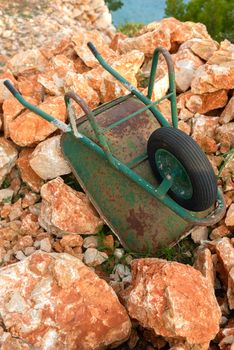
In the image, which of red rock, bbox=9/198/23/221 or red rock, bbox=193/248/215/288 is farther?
red rock, bbox=9/198/23/221

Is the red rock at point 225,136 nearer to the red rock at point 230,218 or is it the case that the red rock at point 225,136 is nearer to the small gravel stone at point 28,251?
the red rock at point 230,218

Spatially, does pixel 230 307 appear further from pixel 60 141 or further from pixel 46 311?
pixel 60 141

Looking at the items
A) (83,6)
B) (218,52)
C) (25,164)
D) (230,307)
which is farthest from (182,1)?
(230,307)

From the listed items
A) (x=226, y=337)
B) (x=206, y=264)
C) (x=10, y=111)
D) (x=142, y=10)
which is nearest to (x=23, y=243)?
(x=10, y=111)

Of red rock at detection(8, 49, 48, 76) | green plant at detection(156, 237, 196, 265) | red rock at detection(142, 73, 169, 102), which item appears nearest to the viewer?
green plant at detection(156, 237, 196, 265)

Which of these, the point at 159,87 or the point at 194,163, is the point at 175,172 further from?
the point at 159,87

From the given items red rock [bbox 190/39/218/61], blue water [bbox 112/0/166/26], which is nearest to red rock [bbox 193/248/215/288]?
red rock [bbox 190/39/218/61]

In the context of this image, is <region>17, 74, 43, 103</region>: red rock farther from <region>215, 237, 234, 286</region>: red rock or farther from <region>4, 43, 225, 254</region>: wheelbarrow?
<region>215, 237, 234, 286</region>: red rock
